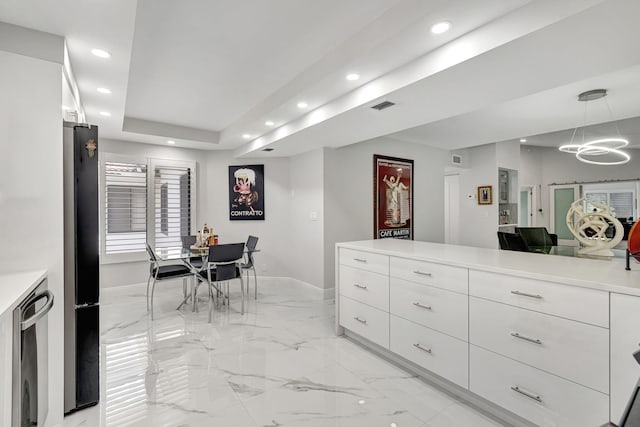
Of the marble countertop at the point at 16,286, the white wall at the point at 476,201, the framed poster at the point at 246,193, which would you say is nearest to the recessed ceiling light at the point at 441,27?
the marble countertop at the point at 16,286

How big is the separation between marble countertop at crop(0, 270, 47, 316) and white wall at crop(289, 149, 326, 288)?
339 centimetres

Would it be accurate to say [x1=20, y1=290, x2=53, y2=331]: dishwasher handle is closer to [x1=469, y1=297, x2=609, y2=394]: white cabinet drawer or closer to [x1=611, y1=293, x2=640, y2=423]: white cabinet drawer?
[x1=469, y1=297, x2=609, y2=394]: white cabinet drawer

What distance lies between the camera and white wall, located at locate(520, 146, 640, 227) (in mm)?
8734

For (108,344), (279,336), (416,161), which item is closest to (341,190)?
(416,161)

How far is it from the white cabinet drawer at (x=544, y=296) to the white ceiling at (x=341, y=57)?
141 cm

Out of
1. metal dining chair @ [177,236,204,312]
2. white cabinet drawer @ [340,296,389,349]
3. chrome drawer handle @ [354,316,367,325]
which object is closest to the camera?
white cabinet drawer @ [340,296,389,349]

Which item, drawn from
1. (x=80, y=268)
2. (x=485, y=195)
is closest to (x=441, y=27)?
(x=80, y=268)

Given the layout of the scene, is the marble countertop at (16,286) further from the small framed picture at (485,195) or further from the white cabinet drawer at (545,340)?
the small framed picture at (485,195)

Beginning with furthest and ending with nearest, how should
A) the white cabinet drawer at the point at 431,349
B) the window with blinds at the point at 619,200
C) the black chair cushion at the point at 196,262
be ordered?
the window with blinds at the point at 619,200, the black chair cushion at the point at 196,262, the white cabinet drawer at the point at 431,349

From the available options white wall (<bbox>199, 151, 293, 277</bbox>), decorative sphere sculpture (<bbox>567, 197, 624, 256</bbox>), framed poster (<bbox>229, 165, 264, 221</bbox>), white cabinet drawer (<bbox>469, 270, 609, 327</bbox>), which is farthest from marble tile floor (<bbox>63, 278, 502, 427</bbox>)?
framed poster (<bbox>229, 165, 264, 221</bbox>)

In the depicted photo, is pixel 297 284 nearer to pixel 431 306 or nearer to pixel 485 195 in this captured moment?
pixel 431 306

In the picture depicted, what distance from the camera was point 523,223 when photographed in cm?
908

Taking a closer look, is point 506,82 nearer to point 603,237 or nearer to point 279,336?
point 603,237

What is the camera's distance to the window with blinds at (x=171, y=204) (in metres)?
5.10
